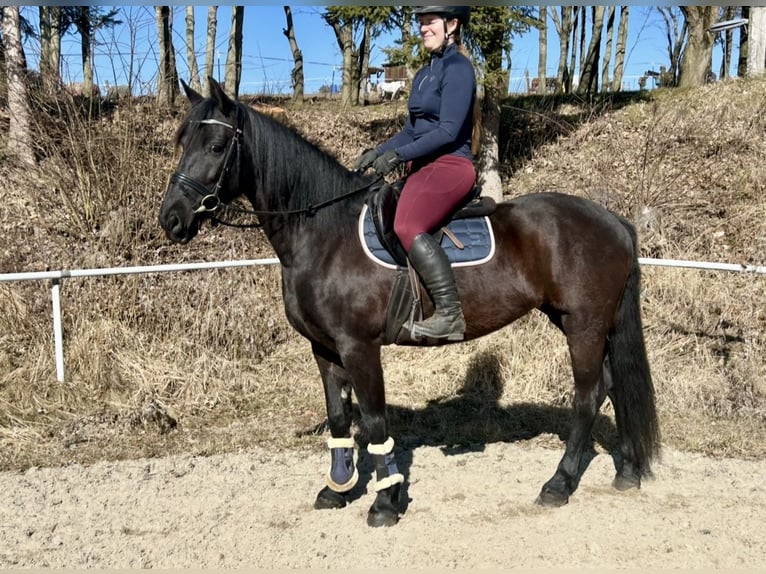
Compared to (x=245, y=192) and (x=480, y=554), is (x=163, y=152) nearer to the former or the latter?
(x=245, y=192)

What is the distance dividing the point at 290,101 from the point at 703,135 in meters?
8.87

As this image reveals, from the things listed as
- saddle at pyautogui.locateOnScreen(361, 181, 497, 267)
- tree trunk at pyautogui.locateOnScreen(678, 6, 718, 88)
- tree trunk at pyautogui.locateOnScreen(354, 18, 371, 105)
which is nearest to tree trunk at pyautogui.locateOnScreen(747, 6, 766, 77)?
tree trunk at pyautogui.locateOnScreen(678, 6, 718, 88)

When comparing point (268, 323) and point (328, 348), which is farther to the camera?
point (268, 323)

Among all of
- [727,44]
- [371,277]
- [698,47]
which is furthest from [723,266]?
[727,44]

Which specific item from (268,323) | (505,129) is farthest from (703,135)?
(268,323)

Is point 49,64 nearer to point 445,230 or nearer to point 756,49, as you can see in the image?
point 445,230

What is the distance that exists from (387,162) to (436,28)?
0.85m

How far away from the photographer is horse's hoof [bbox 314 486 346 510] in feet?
13.9

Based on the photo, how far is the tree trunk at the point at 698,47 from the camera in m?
13.6

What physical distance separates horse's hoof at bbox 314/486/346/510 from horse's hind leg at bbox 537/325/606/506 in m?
1.28

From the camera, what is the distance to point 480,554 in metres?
3.60

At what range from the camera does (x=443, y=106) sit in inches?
147

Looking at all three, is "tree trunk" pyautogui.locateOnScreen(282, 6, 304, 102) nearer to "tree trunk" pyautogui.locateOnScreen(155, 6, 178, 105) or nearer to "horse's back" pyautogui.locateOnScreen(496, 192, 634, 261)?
"tree trunk" pyautogui.locateOnScreen(155, 6, 178, 105)

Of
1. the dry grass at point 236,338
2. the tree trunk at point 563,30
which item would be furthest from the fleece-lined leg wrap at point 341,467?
the tree trunk at point 563,30
